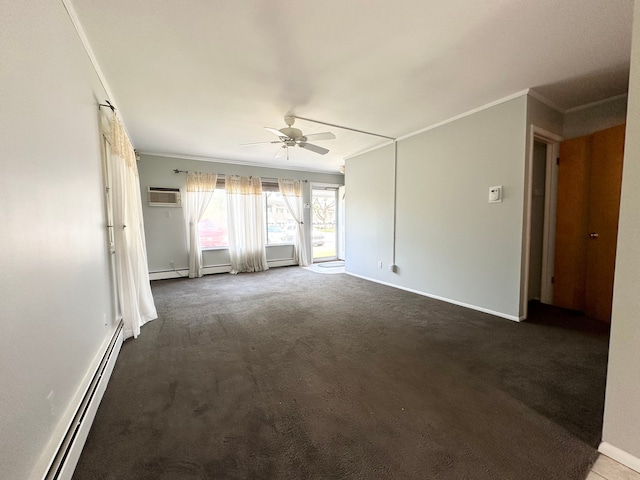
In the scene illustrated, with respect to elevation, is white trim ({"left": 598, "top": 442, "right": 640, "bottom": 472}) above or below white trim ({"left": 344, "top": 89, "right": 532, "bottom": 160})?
below

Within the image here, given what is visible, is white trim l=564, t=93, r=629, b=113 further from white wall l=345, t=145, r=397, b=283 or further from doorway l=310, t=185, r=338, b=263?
doorway l=310, t=185, r=338, b=263

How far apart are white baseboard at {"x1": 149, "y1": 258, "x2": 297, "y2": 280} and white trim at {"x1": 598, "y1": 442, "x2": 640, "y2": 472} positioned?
19.0ft

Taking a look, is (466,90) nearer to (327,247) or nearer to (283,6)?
(283,6)

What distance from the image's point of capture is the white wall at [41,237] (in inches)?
36.7

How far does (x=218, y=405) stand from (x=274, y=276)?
3.85m

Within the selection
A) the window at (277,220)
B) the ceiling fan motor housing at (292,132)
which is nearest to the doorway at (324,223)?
the window at (277,220)

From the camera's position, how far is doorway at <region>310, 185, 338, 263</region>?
23.5 ft

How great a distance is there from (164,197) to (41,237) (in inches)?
178

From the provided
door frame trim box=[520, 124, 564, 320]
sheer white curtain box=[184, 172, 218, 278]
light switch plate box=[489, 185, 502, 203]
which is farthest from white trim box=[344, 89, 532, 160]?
sheer white curtain box=[184, 172, 218, 278]

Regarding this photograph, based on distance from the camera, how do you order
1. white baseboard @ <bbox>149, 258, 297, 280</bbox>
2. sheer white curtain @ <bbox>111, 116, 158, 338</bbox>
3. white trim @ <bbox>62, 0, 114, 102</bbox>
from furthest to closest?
white baseboard @ <bbox>149, 258, 297, 280</bbox>
sheer white curtain @ <bbox>111, 116, 158, 338</bbox>
white trim @ <bbox>62, 0, 114, 102</bbox>

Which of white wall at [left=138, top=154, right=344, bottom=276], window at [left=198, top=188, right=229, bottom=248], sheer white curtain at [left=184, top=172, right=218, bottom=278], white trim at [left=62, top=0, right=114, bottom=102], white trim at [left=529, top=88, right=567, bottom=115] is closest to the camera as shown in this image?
white trim at [left=62, top=0, right=114, bottom=102]

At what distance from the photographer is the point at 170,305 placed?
360 cm

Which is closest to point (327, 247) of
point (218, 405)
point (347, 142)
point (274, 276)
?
point (274, 276)

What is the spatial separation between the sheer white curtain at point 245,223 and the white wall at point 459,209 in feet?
9.00
